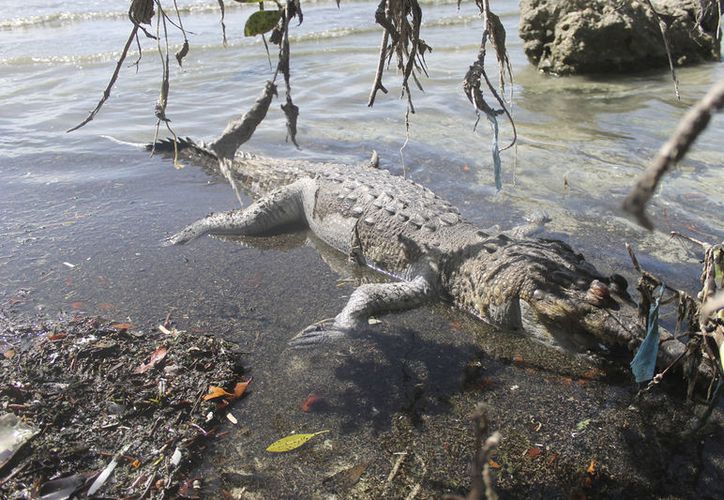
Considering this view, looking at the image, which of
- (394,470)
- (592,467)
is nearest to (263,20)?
(394,470)

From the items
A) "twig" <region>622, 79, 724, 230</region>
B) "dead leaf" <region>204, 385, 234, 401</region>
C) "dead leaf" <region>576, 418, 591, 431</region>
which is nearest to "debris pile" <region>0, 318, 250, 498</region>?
"dead leaf" <region>204, 385, 234, 401</region>

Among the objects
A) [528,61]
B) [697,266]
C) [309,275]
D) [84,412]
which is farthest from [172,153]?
[528,61]

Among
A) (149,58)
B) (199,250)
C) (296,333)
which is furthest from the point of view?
(149,58)

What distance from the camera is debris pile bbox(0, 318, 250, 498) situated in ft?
8.09

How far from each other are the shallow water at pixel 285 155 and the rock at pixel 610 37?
364 millimetres

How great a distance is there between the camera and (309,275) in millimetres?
4461

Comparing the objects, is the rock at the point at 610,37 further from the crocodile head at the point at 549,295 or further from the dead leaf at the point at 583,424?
the dead leaf at the point at 583,424

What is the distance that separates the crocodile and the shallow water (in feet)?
0.66

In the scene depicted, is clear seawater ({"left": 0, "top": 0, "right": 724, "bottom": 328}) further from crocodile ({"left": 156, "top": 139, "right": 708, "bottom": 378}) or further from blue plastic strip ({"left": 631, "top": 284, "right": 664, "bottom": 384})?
blue plastic strip ({"left": 631, "top": 284, "right": 664, "bottom": 384})

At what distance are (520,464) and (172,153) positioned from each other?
5964 millimetres

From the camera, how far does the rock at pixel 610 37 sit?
9.16m

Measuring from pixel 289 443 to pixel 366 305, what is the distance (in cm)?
132

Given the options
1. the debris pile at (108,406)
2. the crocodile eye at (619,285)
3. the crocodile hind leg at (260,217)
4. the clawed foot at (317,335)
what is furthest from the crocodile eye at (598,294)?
the crocodile hind leg at (260,217)

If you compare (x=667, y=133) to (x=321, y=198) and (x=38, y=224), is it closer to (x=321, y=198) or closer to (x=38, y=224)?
(x=321, y=198)
